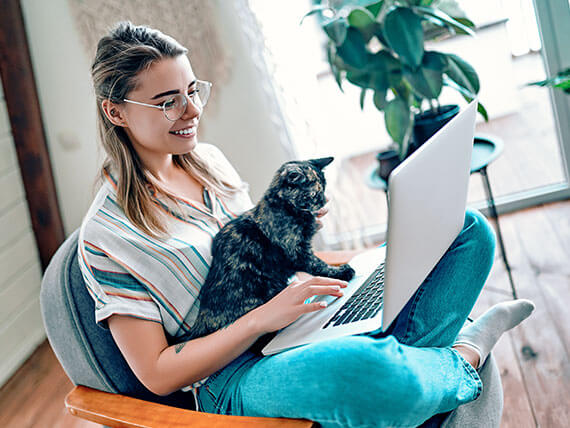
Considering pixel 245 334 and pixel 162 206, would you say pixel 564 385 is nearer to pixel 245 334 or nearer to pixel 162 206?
pixel 245 334

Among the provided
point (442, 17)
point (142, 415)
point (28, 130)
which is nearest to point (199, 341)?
point (142, 415)

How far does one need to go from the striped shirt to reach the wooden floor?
0.97 m

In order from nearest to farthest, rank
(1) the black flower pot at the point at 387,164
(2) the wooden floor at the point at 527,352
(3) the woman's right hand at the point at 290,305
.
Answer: (3) the woman's right hand at the point at 290,305, (2) the wooden floor at the point at 527,352, (1) the black flower pot at the point at 387,164

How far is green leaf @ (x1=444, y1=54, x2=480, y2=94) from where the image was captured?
1981 millimetres

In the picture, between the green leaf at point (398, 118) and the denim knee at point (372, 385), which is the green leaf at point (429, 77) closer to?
the green leaf at point (398, 118)

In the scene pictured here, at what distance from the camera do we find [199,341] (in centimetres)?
117

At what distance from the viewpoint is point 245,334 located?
1.14m

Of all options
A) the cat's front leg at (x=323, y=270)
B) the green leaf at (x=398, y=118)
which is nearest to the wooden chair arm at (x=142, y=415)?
the cat's front leg at (x=323, y=270)

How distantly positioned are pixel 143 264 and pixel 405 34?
4.03ft

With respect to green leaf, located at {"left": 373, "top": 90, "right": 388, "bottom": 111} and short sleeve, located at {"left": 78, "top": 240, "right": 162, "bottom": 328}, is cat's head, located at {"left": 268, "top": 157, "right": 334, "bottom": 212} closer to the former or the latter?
short sleeve, located at {"left": 78, "top": 240, "right": 162, "bottom": 328}

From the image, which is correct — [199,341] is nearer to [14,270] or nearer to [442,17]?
[442,17]

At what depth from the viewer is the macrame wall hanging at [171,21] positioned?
2369 millimetres

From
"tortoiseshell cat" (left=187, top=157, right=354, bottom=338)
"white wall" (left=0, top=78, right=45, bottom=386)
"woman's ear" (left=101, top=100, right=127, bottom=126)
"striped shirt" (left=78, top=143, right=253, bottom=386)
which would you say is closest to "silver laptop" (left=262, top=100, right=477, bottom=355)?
"tortoiseshell cat" (left=187, top=157, right=354, bottom=338)

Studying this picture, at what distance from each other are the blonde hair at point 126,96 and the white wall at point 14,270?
1.37 m
